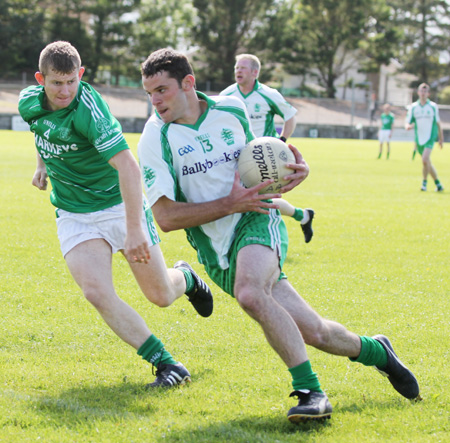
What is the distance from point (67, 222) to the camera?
478 centimetres

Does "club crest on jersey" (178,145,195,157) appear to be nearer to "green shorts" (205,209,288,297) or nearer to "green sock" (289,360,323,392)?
"green shorts" (205,209,288,297)

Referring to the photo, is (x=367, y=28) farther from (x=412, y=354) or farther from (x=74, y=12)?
(x=412, y=354)

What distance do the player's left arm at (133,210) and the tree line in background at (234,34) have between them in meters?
56.2

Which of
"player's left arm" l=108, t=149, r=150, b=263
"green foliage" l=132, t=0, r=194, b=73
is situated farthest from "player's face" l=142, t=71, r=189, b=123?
"green foliage" l=132, t=0, r=194, b=73

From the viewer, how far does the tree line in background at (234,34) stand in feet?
194

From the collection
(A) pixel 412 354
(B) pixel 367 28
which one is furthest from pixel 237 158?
(B) pixel 367 28

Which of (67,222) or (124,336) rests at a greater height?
(67,222)

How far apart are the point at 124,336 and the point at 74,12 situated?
60.4m

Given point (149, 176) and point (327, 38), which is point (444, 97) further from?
point (149, 176)

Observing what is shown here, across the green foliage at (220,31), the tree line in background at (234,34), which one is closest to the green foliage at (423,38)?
the tree line in background at (234,34)

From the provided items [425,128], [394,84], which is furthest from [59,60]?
[394,84]

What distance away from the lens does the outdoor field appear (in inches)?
154

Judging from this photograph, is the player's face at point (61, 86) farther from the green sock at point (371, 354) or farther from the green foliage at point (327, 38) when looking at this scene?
the green foliage at point (327, 38)

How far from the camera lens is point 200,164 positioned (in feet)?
14.4
